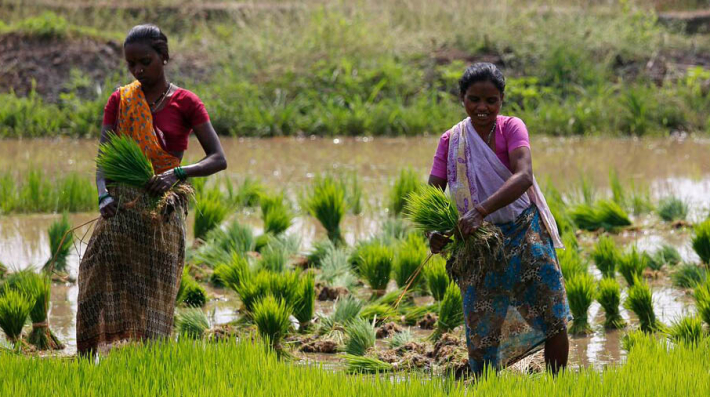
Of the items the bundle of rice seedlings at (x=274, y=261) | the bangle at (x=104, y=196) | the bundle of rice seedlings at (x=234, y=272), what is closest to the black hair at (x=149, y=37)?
the bangle at (x=104, y=196)

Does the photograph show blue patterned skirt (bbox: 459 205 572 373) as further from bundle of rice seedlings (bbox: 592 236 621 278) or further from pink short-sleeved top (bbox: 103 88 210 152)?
bundle of rice seedlings (bbox: 592 236 621 278)

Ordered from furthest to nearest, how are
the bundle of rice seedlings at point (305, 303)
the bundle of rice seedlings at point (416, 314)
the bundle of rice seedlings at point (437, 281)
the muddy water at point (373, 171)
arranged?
the muddy water at point (373, 171)
the bundle of rice seedlings at point (437, 281)
the bundle of rice seedlings at point (416, 314)
the bundle of rice seedlings at point (305, 303)

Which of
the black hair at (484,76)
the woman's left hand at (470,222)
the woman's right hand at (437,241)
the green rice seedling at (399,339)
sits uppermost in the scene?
the black hair at (484,76)

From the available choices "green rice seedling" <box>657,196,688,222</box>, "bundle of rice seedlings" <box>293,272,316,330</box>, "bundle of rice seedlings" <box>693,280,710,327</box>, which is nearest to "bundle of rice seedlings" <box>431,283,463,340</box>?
"bundle of rice seedlings" <box>293,272,316,330</box>

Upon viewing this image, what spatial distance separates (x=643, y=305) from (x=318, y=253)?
7.28 feet

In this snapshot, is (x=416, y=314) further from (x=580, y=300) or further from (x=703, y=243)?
(x=703, y=243)

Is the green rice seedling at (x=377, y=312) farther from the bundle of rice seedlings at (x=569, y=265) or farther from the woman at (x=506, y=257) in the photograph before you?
the woman at (x=506, y=257)

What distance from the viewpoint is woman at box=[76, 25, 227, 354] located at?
4.46 m

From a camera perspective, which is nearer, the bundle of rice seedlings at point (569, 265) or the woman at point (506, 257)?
the woman at point (506, 257)

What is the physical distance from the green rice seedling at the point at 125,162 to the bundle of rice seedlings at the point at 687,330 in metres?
2.42

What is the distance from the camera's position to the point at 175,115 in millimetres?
4531

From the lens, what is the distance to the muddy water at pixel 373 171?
5.82m

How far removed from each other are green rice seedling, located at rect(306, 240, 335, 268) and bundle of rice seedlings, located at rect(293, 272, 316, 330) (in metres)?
1.31

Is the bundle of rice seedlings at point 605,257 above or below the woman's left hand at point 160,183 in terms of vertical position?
below
